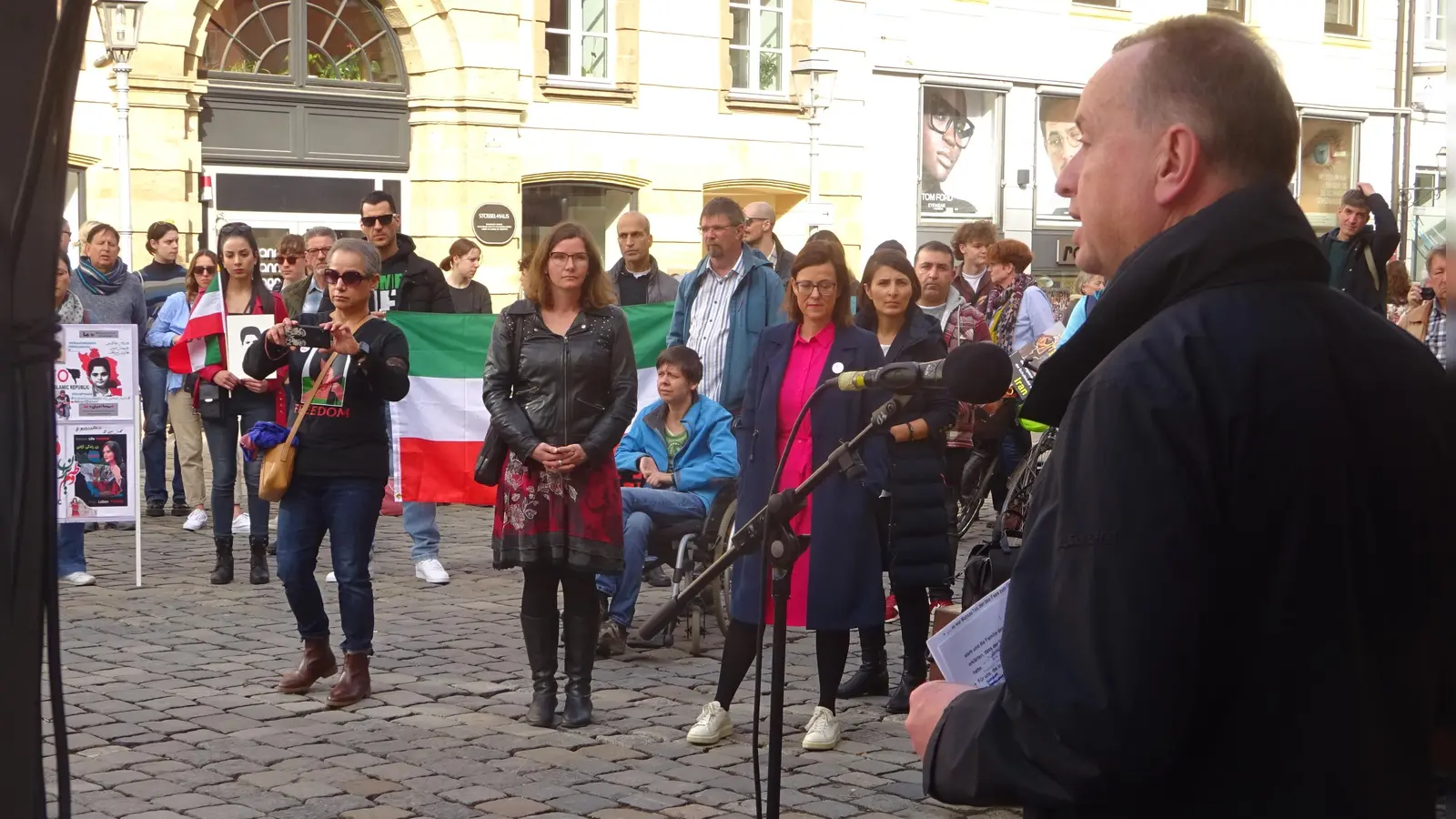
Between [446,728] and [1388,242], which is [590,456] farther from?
[1388,242]

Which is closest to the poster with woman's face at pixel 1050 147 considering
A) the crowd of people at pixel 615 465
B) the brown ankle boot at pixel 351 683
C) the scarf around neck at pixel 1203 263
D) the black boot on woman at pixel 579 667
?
the crowd of people at pixel 615 465

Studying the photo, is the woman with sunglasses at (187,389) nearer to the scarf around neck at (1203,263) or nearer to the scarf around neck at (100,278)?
the scarf around neck at (100,278)

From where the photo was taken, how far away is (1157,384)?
1.89 m

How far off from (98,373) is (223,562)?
4.51 ft

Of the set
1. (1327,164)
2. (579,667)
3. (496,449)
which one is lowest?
(579,667)

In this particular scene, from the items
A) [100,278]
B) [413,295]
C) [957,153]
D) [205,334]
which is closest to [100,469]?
[205,334]

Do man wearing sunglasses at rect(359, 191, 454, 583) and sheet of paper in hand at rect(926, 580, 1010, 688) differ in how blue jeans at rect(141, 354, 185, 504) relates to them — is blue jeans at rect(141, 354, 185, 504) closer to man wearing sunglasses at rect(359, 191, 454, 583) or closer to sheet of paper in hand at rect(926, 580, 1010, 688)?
man wearing sunglasses at rect(359, 191, 454, 583)

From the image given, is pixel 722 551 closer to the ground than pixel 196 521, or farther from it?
farther from it

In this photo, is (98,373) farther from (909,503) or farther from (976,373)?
(976,373)

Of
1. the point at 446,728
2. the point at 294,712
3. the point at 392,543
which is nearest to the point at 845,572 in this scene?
the point at 446,728

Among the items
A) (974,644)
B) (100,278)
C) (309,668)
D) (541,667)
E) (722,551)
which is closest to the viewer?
(974,644)

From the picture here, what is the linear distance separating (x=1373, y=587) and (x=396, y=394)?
5919 mm

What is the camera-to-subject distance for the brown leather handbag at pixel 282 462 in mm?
7090

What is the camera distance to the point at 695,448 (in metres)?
8.78
